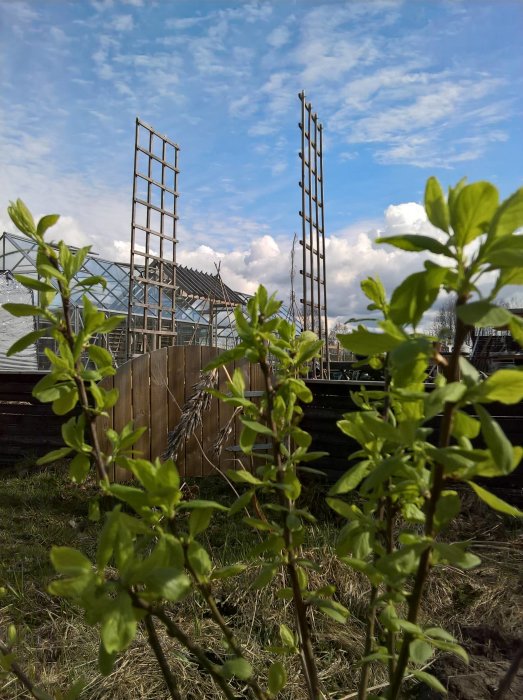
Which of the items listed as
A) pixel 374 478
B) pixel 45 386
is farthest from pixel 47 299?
pixel 374 478

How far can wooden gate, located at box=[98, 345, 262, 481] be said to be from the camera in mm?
4875

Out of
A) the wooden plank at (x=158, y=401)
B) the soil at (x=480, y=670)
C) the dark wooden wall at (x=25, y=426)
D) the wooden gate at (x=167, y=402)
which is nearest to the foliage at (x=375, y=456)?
the soil at (x=480, y=670)

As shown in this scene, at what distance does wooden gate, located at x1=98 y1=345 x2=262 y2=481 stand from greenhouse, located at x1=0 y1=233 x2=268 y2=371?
4.03m

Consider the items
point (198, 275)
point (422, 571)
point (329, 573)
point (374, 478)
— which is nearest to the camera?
point (374, 478)

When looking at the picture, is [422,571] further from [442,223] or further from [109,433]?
[109,433]

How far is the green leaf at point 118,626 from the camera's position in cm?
57

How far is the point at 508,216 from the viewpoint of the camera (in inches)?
23.3

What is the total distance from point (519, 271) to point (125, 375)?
451 centimetres

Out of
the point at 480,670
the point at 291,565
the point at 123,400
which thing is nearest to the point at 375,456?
the point at 291,565

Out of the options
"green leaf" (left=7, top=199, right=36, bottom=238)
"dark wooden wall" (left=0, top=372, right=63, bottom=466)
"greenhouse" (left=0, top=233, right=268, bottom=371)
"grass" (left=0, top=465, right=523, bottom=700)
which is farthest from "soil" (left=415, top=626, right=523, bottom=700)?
"greenhouse" (left=0, top=233, right=268, bottom=371)

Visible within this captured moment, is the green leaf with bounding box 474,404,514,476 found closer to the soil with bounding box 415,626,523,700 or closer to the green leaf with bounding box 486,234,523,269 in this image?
the green leaf with bounding box 486,234,523,269

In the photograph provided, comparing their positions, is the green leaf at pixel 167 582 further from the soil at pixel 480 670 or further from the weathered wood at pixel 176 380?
the weathered wood at pixel 176 380

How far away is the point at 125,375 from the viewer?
487 cm

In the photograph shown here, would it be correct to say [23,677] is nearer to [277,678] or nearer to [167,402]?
[277,678]
